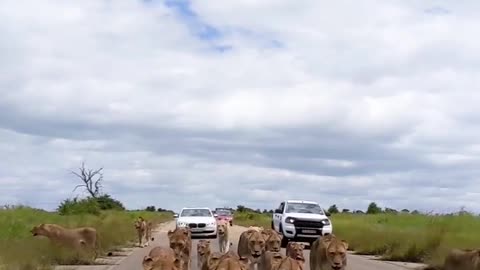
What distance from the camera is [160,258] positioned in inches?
586

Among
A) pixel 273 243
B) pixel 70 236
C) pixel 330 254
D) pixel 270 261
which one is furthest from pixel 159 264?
pixel 70 236

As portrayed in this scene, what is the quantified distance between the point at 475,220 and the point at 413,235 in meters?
8.50

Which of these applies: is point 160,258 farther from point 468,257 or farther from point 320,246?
point 468,257

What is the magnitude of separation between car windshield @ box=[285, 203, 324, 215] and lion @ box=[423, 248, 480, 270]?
12.3 m

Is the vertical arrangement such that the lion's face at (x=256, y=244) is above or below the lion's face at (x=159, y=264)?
above

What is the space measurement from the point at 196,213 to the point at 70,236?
11.0 metres

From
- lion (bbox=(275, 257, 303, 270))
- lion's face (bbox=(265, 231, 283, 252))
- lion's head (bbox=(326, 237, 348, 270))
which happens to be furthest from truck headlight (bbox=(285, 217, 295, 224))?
lion (bbox=(275, 257, 303, 270))

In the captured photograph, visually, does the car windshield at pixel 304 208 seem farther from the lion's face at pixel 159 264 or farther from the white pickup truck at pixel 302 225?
the lion's face at pixel 159 264

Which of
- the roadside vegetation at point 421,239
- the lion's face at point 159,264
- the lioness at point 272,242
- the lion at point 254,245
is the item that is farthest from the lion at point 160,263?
the roadside vegetation at point 421,239

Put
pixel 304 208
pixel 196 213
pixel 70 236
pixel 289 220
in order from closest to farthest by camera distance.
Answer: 1. pixel 70 236
2. pixel 289 220
3. pixel 304 208
4. pixel 196 213

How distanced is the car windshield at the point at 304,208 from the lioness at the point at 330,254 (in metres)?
17.1

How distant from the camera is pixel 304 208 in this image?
1503 inches

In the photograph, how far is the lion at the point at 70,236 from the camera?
30750mm

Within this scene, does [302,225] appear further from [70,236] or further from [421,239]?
[70,236]
